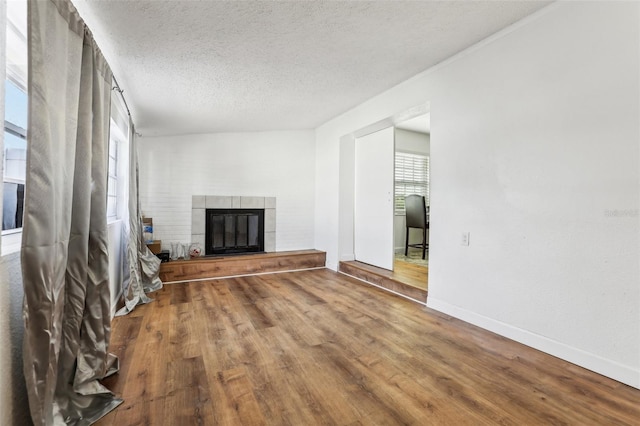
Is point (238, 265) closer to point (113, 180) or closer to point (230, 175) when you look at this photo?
point (230, 175)

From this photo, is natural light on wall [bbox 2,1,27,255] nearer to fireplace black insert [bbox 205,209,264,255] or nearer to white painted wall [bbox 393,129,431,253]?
fireplace black insert [bbox 205,209,264,255]

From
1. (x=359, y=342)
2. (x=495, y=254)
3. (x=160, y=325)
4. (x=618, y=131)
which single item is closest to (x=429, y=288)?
(x=495, y=254)

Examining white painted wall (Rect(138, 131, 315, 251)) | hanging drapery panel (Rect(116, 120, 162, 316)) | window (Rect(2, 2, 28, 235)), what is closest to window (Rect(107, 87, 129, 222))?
hanging drapery panel (Rect(116, 120, 162, 316))

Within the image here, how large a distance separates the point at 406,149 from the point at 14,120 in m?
5.15

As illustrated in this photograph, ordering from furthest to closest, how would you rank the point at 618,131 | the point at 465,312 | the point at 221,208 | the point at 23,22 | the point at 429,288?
the point at 221,208 → the point at 429,288 → the point at 465,312 → the point at 618,131 → the point at 23,22

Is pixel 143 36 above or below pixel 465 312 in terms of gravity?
above

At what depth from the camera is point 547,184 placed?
205cm

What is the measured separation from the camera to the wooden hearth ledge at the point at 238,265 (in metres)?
3.87

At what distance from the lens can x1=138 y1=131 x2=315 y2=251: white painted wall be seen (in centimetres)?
438

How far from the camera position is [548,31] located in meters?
2.02

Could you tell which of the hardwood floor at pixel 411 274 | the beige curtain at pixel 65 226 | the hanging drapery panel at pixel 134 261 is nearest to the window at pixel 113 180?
the hanging drapery panel at pixel 134 261

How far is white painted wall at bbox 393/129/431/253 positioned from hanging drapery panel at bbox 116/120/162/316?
12.9 ft

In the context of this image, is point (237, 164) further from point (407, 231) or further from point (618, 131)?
point (618, 131)

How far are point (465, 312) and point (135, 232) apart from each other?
3.28 metres
